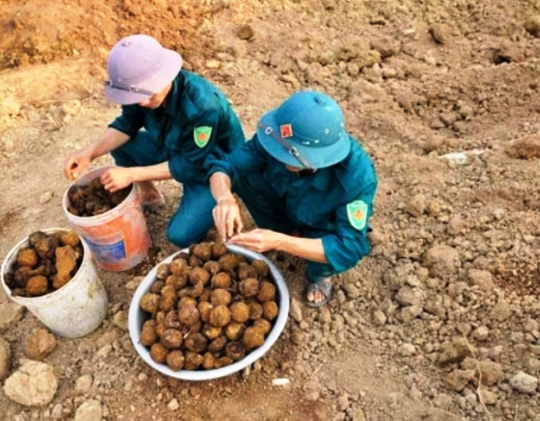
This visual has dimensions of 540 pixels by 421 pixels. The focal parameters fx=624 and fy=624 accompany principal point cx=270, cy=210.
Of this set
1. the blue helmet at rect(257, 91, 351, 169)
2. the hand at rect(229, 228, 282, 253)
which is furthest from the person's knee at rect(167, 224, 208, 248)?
the blue helmet at rect(257, 91, 351, 169)

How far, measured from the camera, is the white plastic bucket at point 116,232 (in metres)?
2.43

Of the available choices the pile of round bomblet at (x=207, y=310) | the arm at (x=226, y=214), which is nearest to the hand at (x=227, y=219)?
the arm at (x=226, y=214)

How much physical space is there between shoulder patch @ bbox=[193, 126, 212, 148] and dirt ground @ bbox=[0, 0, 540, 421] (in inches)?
23.5

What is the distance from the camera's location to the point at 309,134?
1.92m

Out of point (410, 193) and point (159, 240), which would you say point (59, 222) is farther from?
point (410, 193)

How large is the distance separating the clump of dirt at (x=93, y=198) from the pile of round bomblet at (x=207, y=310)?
380mm

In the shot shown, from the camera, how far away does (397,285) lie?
2.53 m

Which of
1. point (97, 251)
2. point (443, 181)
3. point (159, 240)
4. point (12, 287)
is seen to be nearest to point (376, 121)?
point (443, 181)

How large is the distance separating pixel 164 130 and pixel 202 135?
0.18 metres

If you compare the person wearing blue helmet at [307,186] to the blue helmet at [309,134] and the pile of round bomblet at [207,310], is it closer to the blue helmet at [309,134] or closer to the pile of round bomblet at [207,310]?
the blue helmet at [309,134]

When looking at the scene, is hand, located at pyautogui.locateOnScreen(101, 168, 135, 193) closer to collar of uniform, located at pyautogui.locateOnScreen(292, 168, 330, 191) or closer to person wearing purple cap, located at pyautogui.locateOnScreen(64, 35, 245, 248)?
person wearing purple cap, located at pyautogui.locateOnScreen(64, 35, 245, 248)

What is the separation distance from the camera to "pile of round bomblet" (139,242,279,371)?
2100mm

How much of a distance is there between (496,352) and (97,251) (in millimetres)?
1612

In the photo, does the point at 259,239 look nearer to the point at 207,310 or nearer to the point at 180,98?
the point at 207,310
